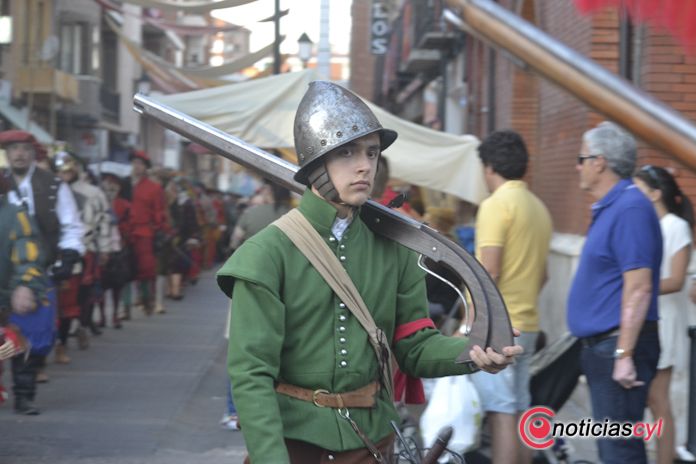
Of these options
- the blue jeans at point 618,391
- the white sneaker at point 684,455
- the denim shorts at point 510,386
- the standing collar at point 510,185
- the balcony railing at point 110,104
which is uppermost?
the standing collar at point 510,185

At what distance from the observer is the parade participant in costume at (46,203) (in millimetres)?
8664

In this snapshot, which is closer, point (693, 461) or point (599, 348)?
point (599, 348)

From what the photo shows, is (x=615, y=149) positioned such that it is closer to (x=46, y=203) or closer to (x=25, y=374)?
(x=46, y=203)

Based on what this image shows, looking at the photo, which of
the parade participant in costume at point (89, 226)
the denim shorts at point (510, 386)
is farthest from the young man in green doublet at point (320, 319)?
the parade participant in costume at point (89, 226)

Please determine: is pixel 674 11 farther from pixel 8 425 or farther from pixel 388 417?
pixel 8 425

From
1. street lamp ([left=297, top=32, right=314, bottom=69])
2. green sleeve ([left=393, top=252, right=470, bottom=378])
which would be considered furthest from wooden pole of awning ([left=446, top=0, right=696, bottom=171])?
street lamp ([left=297, top=32, right=314, bottom=69])

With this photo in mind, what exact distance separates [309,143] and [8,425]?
19.6 feet

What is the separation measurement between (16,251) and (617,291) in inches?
183

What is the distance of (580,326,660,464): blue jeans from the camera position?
4891 millimetres

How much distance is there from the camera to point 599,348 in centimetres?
502

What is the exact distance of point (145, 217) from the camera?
52.3ft

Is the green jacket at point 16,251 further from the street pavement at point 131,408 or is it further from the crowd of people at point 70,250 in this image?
the street pavement at point 131,408

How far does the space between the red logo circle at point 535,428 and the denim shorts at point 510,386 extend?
0.26ft

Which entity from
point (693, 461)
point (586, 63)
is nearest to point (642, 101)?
point (586, 63)
